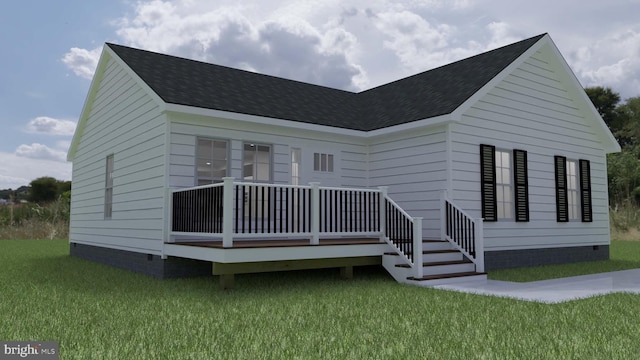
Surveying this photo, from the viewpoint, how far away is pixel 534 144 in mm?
12727

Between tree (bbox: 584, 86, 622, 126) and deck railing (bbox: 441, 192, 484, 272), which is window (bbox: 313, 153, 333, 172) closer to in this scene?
deck railing (bbox: 441, 192, 484, 272)

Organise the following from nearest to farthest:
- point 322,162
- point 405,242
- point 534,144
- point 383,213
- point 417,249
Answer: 1. point 417,249
2. point 405,242
3. point 383,213
4. point 322,162
5. point 534,144

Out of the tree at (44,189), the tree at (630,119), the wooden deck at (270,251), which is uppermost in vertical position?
the tree at (630,119)

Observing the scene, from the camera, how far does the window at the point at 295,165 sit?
11.8 metres

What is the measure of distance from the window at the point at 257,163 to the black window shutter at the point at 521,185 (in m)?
5.88

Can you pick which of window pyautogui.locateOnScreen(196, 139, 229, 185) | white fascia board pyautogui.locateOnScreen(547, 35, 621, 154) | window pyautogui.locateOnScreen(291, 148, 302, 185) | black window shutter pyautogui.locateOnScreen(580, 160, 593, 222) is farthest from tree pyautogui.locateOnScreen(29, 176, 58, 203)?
white fascia board pyautogui.locateOnScreen(547, 35, 621, 154)

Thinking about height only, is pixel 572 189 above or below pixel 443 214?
above

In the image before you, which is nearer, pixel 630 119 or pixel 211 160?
pixel 211 160

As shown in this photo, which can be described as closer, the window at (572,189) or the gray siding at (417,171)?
the gray siding at (417,171)

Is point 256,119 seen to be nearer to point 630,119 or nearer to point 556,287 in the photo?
point 556,287

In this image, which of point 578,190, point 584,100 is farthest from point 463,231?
point 584,100

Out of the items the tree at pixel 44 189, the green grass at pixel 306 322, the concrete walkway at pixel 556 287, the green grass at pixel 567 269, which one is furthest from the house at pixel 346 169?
the tree at pixel 44 189

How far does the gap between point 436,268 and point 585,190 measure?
7112mm

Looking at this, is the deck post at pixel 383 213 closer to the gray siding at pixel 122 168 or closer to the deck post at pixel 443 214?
the deck post at pixel 443 214
